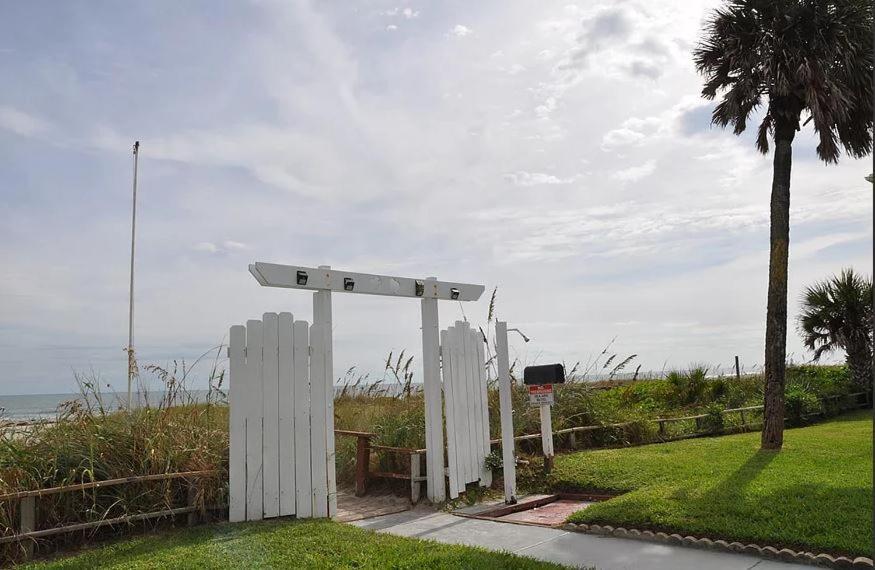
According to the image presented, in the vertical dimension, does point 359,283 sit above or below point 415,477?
above

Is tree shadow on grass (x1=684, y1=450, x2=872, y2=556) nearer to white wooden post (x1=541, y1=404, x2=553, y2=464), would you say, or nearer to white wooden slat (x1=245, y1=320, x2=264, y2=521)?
white wooden post (x1=541, y1=404, x2=553, y2=464)

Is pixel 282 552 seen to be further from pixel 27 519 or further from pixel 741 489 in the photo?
pixel 741 489

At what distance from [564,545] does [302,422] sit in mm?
2672

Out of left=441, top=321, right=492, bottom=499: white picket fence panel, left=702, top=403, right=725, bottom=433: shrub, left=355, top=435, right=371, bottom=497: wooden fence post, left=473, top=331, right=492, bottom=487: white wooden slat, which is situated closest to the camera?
left=441, top=321, right=492, bottom=499: white picket fence panel

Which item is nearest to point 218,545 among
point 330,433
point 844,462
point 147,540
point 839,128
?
point 147,540

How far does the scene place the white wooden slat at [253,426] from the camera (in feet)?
19.7

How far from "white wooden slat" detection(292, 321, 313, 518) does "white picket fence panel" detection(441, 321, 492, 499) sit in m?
1.85

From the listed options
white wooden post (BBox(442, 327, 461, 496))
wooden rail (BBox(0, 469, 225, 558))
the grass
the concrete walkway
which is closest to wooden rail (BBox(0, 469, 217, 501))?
wooden rail (BBox(0, 469, 225, 558))

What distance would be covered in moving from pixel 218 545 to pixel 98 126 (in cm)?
551

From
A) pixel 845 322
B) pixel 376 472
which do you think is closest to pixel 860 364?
pixel 845 322

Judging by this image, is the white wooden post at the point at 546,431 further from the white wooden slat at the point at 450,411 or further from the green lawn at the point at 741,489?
the white wooden slat at the point at 450,411

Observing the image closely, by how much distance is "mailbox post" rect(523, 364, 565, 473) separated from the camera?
24.5 ft

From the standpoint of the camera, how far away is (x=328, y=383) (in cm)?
653

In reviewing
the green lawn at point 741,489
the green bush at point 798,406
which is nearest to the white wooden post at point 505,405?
the green lawn at point 741,489
